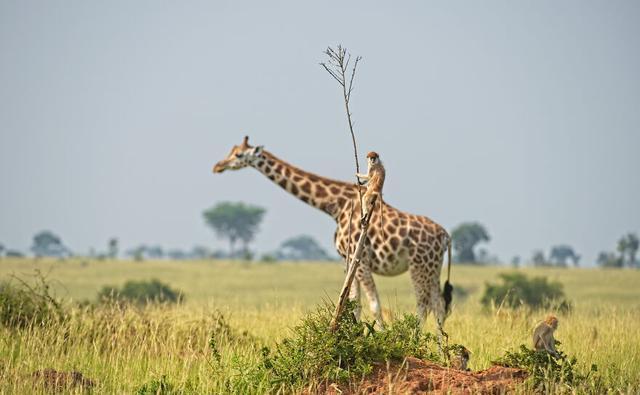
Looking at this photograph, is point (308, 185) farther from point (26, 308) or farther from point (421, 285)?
point (26, 308)

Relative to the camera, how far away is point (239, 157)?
49.4 feet

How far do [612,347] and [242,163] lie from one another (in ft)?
21.2

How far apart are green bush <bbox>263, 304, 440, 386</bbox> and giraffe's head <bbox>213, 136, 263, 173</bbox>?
6.85 meters

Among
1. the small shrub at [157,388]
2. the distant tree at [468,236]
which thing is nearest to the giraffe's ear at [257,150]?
the small shrub at [157,388]

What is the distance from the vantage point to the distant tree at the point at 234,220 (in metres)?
99.9

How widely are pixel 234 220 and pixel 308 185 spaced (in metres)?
86.0

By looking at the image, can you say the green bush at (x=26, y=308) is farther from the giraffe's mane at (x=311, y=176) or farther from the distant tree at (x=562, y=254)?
the distant tree at (x=562, y=254)

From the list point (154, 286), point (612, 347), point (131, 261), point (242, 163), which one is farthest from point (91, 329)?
point (131, 261)

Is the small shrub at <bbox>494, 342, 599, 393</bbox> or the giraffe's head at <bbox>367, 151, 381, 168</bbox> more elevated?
the giraffe's head at <bbox>367, 151, 381, 168</bbox>

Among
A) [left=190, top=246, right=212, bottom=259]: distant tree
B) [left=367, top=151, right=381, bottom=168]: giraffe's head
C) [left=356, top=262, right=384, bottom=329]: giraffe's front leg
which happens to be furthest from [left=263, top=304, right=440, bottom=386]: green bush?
[left=190, top=246, right=212, bottom=259]: distant tree

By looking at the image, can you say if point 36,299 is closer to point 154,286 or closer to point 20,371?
point 20,371

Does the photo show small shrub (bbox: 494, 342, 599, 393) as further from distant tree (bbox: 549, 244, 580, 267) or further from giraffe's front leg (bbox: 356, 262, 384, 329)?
distant tree (bbox: 549, 244, 580, 267)

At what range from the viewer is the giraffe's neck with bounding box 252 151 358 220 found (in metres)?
14.3

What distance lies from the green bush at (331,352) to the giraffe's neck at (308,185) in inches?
225
